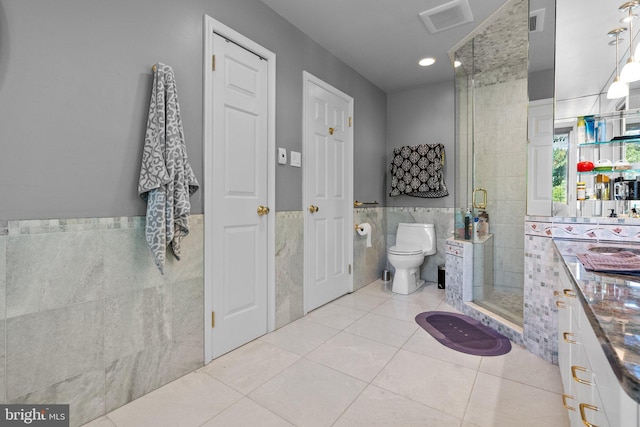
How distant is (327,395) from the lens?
1599mm

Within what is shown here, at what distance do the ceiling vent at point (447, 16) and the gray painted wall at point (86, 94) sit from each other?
4.85 ft

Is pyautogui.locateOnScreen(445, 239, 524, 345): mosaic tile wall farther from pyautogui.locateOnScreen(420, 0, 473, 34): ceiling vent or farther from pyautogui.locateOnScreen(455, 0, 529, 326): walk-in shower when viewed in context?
pyautogui.locateOnScreen(420, 0, 473, 34): ceiling vent

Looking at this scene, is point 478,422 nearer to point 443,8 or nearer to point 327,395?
point 327,395

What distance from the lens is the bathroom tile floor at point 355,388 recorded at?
1422 millimetres

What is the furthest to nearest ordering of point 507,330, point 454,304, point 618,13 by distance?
point 454,304 → point 507,330 → point 618,13

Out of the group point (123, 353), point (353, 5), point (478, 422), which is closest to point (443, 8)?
point (353, 5)

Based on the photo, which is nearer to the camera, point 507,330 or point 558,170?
point 558,170

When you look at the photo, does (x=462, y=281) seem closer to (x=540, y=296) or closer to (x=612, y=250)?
(x=540, y=296)

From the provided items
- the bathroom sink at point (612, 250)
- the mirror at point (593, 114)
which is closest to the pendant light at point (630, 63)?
the mirror at point (593, 114)

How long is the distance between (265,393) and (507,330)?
68.1 inches

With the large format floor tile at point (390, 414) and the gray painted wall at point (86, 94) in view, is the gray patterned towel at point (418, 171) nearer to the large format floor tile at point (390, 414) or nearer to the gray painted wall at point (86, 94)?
the gray painted wall at point (86, 94)

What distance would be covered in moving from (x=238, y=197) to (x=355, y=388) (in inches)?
53.5

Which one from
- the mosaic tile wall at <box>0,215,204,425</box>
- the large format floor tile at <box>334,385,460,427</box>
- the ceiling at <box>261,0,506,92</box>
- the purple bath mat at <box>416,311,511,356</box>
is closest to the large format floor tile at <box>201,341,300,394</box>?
the mosaic tile wall at <box>0,215,204,425</box>

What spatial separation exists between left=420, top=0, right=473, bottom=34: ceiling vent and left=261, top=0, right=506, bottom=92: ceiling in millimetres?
37
